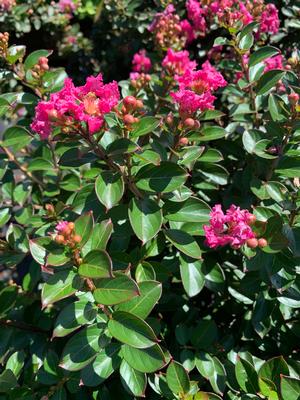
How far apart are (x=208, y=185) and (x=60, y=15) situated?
5.95 feet

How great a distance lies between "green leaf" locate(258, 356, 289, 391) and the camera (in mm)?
1135

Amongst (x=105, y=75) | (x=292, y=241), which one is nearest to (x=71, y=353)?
(x=292, y=241)

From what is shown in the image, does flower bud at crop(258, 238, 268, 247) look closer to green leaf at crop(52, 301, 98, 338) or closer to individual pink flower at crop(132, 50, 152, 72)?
green leaf at crop(52, 301, 98, 338)

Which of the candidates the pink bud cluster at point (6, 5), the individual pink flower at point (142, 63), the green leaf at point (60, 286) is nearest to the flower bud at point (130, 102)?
the green leaf at point (60, 286)

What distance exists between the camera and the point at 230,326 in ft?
5.37

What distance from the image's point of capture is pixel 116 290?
3.40 feet

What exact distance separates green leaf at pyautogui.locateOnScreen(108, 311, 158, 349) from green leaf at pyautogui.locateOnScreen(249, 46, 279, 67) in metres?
0.96

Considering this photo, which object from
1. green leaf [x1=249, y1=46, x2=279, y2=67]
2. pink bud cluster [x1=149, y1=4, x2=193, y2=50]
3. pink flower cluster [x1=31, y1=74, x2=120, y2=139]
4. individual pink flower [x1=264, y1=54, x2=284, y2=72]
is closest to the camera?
pink flower cluster [x1=31, y1=74, x2=120, y2=139]

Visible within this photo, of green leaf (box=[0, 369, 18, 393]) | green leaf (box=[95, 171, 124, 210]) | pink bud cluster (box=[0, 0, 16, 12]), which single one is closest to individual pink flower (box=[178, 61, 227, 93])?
green leaf (box=[95, 171, 124, 210])

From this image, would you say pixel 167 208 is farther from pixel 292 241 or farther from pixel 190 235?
pixel 292 241

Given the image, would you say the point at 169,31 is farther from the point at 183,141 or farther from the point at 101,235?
the point at 101,235

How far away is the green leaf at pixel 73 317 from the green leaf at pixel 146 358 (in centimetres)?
12

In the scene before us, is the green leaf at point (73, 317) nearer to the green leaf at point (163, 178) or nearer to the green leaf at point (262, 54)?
the green leaf at point (163, 178)

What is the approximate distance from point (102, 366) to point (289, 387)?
455mm
